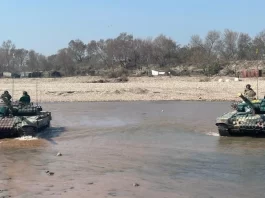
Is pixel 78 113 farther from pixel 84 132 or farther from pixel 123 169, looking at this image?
pixel 123 169

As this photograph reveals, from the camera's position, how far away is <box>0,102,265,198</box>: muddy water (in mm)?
10880

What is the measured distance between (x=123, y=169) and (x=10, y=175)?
8.80 feet

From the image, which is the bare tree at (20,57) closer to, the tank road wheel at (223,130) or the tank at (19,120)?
the tank at (19,120)

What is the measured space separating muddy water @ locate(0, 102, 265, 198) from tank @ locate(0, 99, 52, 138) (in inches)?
24.1

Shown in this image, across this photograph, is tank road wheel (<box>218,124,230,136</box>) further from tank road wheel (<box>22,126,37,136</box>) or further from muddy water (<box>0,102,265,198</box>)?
tank road wheel (<box>22,126,37,136</box>)

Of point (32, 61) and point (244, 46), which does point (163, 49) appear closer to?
point (244, 46)

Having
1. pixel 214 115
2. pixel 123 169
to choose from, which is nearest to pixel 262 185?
pixel 123 169

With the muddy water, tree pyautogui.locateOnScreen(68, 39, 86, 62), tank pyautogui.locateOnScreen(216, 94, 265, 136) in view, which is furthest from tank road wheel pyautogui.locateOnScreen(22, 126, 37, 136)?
tree pyautogui.locateOnScreen(68, 39, 86, 62)

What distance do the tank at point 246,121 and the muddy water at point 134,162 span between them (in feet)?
1.25

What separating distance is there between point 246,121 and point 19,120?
7.96m

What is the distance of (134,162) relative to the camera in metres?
14.1

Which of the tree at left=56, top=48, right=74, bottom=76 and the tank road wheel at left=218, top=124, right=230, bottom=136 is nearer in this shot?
the tank road wheel at left=218, top=124, right=230, bottom=136

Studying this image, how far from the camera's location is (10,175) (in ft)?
40.8

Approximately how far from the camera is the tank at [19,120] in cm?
1900
